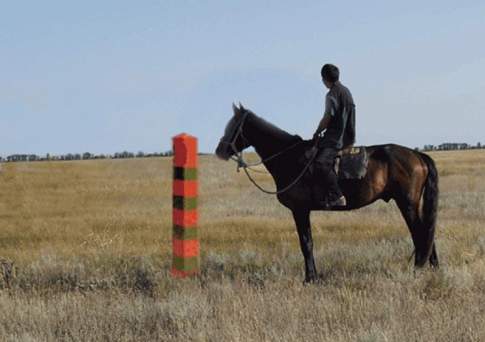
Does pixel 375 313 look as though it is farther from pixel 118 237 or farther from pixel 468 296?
pixel 118 237

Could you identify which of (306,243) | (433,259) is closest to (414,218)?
(433,259)

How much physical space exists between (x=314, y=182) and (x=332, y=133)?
0.70 meters

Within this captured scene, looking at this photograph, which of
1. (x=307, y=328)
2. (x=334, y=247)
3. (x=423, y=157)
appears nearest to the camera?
(x=307, y=328)

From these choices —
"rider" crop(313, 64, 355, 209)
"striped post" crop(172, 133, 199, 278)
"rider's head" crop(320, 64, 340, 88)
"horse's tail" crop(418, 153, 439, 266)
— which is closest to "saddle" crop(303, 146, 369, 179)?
"rider" crop(313, 64, 355, 209)

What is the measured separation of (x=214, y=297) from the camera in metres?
6.67

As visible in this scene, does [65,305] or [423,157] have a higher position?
[423,157]

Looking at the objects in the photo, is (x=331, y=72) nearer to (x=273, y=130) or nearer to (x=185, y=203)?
(x=273, y=130)

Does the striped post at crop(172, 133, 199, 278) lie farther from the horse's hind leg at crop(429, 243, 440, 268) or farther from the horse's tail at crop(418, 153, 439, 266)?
the horse's hind leg at crop(429, 243, 440, 268)

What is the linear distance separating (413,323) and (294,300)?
4.21 feet

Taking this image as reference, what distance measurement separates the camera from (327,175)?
8.09m

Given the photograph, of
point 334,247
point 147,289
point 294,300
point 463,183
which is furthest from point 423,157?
point 463,183

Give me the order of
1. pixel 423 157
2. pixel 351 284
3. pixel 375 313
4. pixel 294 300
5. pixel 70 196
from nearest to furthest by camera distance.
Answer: pixel 375 313 < pixel 294 300 < pixel 351 284 < pixel 423 157 < pixel 70 196

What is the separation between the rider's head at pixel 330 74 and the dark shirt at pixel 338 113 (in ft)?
0.26

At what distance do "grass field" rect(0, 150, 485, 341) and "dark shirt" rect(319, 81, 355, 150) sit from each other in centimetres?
172
